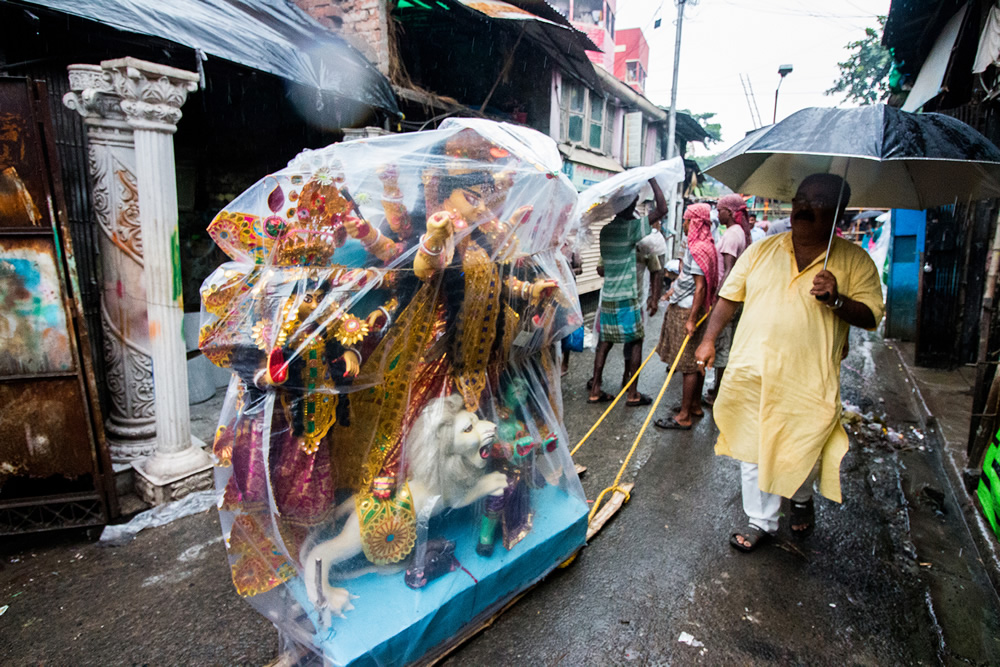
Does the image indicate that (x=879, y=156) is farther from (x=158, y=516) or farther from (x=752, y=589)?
(x=158, y=516)

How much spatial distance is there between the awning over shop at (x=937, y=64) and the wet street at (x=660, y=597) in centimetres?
430

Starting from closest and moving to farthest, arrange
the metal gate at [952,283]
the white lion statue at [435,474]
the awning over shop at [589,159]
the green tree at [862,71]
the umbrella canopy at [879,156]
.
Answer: the white lion statue at [435,474] → the umbrella canopy at [879,156] → the metal gate at [952,283] → the awning over shop at [589,159] → the green tree at [862,71]

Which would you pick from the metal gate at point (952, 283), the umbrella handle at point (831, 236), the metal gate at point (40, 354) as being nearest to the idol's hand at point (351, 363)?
→ the metal gate at point (40, 354)

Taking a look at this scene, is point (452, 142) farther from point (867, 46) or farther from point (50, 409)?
point (867, 46)

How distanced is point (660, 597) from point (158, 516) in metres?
2.82

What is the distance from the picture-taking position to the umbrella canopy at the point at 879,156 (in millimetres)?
2254

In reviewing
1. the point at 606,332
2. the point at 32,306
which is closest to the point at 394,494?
the point at 32,306

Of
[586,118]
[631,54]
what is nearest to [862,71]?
[586,118]

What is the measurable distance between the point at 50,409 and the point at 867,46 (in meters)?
20.7

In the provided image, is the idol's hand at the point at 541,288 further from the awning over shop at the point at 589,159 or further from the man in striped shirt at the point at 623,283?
the awning over shop at the point at 589,159

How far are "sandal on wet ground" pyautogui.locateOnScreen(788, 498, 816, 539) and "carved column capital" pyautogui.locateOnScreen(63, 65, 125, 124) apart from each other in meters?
4.35

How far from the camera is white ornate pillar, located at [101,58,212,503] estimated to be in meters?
3.10

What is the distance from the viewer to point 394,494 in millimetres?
2109

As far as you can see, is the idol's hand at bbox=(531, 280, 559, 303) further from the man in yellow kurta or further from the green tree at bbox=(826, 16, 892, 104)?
the green tree at bbox=(826, 16, 892, 104)
